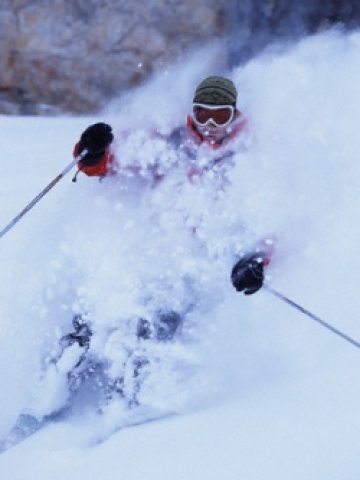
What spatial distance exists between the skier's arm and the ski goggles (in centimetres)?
41

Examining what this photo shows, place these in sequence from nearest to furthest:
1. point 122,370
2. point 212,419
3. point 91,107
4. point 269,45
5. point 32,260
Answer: point 212,419 → point 122,370 → point 32,260 → point 269,45 → point 91,107

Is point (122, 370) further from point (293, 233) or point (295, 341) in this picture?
point (293, 233)

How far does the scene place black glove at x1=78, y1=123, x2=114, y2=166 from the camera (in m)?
2.61

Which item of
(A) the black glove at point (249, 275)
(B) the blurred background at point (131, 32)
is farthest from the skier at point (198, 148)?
(B) the blurred background at point (131, 32)

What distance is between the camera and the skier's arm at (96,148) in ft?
8.56

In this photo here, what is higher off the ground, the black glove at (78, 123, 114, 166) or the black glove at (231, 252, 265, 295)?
the black glove at (78, 123, 114, 166)

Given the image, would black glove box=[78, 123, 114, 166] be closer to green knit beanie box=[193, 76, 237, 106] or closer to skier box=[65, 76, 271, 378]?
skier box=[65, 76, 271, 378]

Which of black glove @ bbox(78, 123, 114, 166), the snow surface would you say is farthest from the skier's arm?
the snow surface

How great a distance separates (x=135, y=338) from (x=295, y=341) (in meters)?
0.76

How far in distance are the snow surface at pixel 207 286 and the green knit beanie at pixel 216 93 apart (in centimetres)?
39

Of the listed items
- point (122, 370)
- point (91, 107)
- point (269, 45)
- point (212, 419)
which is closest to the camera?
point (212, 419)

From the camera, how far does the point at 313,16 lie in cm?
336

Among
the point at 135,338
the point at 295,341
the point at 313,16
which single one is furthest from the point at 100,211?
the point at 313,16

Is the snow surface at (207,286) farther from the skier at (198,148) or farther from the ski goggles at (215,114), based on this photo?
the ski goggles at (215,114)
